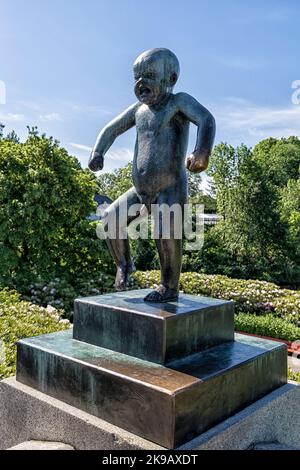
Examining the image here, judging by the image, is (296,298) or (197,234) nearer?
(296,298)

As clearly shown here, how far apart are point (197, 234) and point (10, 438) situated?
11.7 metres

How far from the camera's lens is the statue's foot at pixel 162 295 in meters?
2.81

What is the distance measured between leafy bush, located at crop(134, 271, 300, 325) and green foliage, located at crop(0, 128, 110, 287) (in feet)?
4.87

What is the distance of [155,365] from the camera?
234cm

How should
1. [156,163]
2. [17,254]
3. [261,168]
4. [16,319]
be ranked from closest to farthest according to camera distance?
[156,163]
[16,319]
[17,254]
[261,168]

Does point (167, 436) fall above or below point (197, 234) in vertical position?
below

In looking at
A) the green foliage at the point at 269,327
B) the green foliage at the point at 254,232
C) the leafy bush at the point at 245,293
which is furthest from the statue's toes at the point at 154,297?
the green foliage at the point at 254,232

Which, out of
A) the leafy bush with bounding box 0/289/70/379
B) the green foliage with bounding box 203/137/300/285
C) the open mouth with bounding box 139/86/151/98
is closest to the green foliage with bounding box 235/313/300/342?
the leafy bush with bounding box 0/289/70/379

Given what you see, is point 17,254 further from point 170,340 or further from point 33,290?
point 170,340

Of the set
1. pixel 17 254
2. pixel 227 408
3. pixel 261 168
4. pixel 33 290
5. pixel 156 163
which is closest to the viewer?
pixel 227 408

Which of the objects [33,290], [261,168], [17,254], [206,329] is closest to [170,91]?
[206,329]

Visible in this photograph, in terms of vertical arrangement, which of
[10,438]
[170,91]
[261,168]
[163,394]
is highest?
[261,168]

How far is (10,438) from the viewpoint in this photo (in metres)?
2.67

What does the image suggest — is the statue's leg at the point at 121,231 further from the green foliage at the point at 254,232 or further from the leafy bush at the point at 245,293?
the green foliage at the point at 254,232
